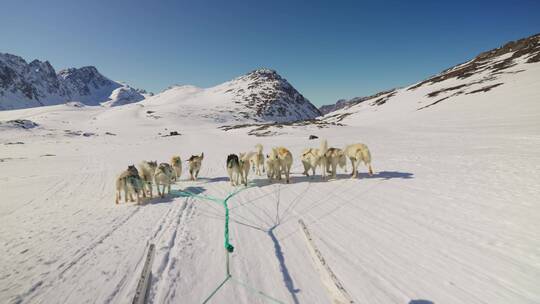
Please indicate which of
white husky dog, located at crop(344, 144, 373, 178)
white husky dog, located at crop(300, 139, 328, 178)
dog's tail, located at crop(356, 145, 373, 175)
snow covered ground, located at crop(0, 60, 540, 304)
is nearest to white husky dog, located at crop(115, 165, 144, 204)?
snow covered ground, located at crop(0, 60, 540, 304)

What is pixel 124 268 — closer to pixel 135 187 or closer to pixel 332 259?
pixel 332 259

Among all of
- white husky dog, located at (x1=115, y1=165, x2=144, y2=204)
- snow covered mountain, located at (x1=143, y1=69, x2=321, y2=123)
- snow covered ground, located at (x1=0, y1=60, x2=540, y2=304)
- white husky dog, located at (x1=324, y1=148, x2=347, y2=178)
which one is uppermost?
snow covered mountain, located at (x1=143, y1=69, x2=321, y2=123)

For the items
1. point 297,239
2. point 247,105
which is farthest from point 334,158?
point 247,105

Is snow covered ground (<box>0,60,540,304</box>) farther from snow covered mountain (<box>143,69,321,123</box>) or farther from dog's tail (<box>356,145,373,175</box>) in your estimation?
snow covered mountain (<box>143,69,321,123</box>)

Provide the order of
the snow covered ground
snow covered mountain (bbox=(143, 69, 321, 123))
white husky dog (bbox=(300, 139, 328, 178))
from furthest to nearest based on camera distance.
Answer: snow covered mountain (bbox=(143, 69, 321, 123)), white husky dog (bbox=(300, 139, 328, 178)), the snow covered ground

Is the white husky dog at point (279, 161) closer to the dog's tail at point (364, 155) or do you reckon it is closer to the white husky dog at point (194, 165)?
the dog's tail at point (364, 155)

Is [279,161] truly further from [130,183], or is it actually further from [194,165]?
[130,183]

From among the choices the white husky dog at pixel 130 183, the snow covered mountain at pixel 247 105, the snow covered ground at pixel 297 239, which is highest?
the snow covered mountain at pixel 247 105

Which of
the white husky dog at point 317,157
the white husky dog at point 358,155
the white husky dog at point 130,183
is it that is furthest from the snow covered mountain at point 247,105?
the white husky dog at point 130,183

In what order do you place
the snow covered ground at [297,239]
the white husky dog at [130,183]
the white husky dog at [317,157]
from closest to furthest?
the snow covered ground at [297,239] < the white husky dog at [130,183] < the white husky dog at [317,157]

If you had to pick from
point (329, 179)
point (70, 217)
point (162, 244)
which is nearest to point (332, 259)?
point (162, 244)

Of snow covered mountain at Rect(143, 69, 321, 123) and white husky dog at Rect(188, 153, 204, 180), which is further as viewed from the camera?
snow covered mountain at Rect(143, 69, 321, 123)
